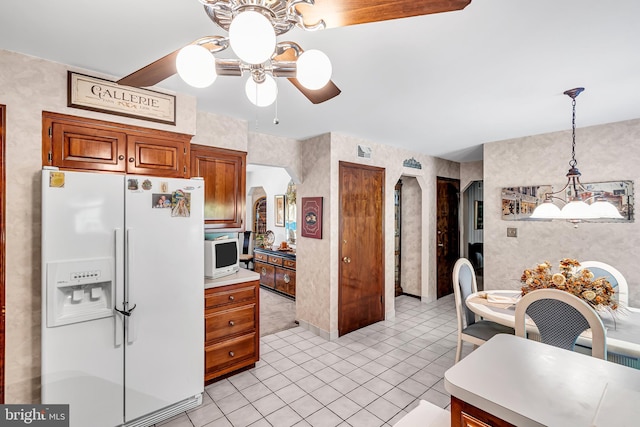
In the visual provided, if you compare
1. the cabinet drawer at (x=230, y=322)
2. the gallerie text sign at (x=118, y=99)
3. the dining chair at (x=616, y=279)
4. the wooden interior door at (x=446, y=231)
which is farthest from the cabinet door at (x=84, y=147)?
the wooden interior door at (x=446, y=231)

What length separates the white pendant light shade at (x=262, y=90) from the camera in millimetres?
1226

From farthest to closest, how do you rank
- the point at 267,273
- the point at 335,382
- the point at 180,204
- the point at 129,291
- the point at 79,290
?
the point at 267,273 → the point at 335,382 → the point at 180,204 → the point at 129,291 → the point at 79,290

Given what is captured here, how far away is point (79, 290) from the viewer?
1.89 m

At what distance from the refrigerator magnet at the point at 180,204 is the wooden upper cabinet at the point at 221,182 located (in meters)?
0.53

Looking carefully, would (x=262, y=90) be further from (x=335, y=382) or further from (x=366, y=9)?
(x=335, y=382)

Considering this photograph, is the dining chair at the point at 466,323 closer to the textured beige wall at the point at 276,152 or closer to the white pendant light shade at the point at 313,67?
the textured beige wall at the point at 276,152

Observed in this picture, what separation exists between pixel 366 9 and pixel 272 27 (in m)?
0.35

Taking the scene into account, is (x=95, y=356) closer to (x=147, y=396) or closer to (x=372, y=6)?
(x=147, y=396)

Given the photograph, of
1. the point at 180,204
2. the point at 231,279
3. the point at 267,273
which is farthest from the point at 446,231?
the point at 180,204

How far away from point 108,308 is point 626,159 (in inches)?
199

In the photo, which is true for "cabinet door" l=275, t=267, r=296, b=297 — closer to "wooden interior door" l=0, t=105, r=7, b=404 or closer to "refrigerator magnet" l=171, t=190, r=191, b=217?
"refrigerator magnet" l=171, t=190, r=191, b=217

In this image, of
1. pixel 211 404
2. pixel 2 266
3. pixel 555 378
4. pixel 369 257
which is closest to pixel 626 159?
pixel 369 257

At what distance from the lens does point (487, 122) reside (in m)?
3.28

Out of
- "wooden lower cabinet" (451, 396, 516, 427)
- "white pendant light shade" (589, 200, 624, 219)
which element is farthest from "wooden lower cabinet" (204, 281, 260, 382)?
"white pendant light shade" (589, 200, 624, 219)
